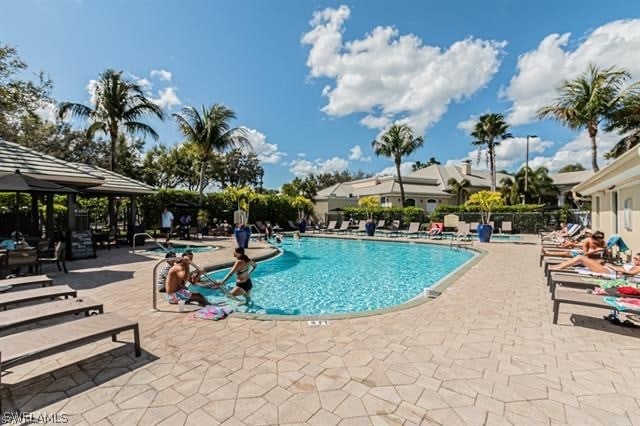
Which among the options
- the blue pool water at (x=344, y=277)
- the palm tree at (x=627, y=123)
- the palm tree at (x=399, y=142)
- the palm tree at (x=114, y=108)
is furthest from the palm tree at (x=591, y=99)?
the palm tree at (x=114, y=108)

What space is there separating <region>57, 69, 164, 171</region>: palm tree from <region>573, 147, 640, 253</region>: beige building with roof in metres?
20.0

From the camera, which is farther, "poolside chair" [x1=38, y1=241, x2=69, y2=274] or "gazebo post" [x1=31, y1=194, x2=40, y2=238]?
"gazebo post" [x1=31, y1=194, x2=40, y2=238]

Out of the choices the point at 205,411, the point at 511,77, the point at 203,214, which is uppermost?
the point at 511,77

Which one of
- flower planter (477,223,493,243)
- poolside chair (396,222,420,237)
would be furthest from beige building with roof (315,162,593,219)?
flower planter (477,223,493,243)

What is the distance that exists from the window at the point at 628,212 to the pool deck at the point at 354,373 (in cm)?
594

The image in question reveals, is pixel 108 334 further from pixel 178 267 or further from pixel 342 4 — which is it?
pixel 342 4

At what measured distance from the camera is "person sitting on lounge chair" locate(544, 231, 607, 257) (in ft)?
22.8

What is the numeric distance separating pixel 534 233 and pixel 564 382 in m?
22.3

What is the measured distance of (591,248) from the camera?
296 inches

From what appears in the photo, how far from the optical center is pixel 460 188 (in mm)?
32156

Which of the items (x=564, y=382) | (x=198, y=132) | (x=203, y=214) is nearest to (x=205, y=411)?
(x=564, y=382)

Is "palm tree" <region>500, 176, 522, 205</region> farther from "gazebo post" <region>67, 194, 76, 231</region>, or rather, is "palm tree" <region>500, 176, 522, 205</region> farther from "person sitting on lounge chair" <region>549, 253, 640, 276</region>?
"gazebo post" <region>67, 194, 76, 231</region>

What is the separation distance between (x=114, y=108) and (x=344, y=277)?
15.8 metres

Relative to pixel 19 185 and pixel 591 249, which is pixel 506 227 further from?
pixel 19 185
